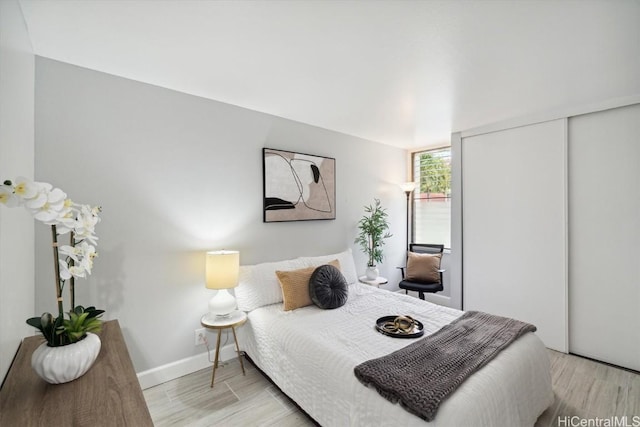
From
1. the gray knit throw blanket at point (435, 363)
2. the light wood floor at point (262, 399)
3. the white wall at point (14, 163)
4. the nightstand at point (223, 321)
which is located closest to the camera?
the white wall at point (14, 163)

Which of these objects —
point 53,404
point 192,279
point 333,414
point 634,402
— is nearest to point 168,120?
point 192,279

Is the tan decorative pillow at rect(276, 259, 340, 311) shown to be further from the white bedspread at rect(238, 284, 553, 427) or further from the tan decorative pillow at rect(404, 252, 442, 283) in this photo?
the tan decorative pillow at rect(404, 252, 442, 283)

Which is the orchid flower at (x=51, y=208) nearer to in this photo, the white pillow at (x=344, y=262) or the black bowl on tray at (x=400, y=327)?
the black bowl on tray at (x=400, y=327)

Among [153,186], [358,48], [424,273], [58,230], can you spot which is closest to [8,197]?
[58,230]

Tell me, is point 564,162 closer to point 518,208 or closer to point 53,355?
point 518,208

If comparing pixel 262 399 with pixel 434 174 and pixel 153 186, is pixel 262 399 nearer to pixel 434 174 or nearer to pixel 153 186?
pixel 153 186

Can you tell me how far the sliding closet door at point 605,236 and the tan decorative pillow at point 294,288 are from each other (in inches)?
105

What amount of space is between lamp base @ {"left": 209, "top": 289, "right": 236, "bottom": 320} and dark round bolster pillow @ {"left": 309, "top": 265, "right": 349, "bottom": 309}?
70cm

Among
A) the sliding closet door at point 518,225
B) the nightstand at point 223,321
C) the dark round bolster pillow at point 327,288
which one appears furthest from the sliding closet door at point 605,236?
the nightstand at point 223,321

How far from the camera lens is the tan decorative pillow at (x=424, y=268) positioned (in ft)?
12.5

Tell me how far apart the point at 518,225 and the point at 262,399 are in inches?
123

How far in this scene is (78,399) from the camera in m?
1.01

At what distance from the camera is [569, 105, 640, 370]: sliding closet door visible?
2605 mm

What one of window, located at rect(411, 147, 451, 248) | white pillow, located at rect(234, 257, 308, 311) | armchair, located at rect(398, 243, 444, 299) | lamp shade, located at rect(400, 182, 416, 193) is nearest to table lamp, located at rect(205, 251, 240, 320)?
white pillow, located at rect(234, 257, 308, 311)
